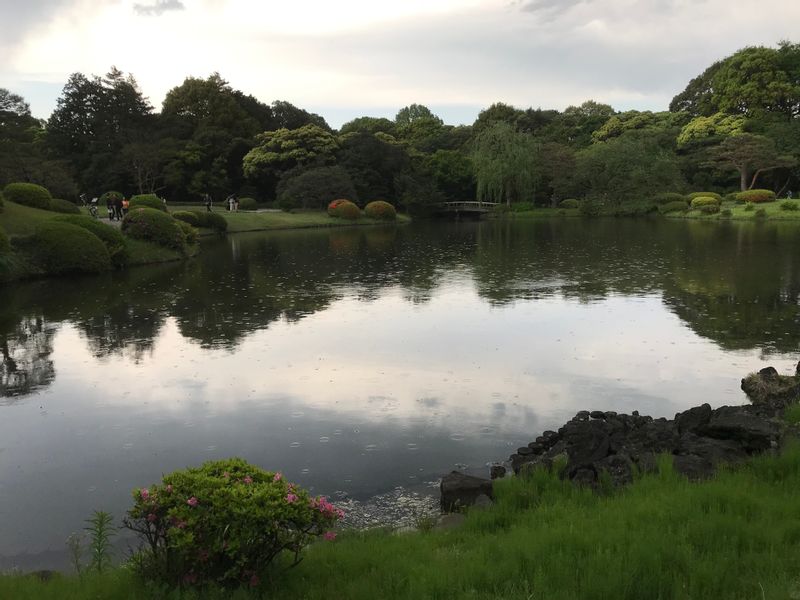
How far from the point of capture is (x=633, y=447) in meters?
6.65

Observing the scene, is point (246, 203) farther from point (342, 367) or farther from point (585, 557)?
point (585, 557)

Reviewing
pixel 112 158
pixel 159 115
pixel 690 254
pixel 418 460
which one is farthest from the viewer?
pixel 159 115

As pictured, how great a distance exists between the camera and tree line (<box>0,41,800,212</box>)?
57594mm

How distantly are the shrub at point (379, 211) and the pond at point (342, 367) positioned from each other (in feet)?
113

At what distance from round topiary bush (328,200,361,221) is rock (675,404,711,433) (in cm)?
4867

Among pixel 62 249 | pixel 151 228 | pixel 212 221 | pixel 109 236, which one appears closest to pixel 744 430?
pixel 62 249

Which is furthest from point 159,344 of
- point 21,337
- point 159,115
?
point 159,115

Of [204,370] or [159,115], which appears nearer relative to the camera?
[204,370]

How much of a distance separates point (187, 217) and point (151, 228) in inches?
515

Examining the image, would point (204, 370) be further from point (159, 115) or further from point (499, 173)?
point (159, 115)

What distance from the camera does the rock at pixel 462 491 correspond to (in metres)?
5.82

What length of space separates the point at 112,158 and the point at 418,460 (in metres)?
58.8

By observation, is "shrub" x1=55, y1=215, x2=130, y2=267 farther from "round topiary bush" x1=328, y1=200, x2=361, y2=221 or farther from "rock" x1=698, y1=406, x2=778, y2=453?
"round topiary bush" x1=328, y1=200, x2=361, y2=221

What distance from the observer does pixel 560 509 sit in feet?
16.5
